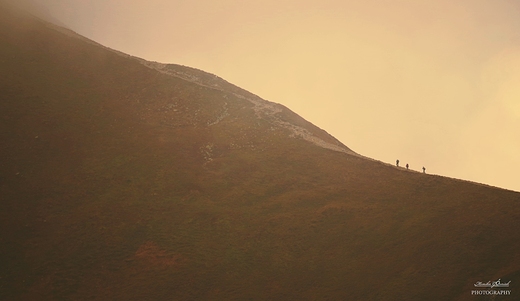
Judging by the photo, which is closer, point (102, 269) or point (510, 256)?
point (510, 256)

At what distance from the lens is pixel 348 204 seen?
44.5 metres

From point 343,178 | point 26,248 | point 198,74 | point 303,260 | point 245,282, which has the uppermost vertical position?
point 198,74

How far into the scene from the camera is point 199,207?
1748 inches

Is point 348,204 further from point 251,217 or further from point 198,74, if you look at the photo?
point 198,74

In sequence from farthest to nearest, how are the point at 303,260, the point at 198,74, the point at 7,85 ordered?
the point at 198,74, the point at 7,85, the point at 303,260

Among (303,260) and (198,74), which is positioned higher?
(198,74)

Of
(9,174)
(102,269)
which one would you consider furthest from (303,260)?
(9,174)

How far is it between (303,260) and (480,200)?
64.4 feet

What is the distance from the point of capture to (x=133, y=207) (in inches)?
1711

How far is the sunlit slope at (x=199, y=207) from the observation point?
34.2 meters

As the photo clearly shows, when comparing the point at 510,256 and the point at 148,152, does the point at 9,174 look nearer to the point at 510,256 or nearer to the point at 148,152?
the point at 148,152

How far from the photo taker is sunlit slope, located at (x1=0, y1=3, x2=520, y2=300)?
3419 centimetres

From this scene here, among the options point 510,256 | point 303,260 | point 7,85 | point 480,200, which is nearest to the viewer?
point 510,256

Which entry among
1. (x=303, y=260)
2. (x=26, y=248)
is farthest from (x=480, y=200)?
(x=26, y=248)
